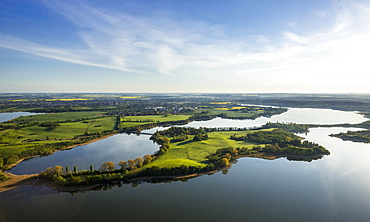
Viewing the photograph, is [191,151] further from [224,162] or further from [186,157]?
[224,162]

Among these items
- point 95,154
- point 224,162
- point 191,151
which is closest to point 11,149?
point 95,154

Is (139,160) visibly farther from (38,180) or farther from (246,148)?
(246,148)

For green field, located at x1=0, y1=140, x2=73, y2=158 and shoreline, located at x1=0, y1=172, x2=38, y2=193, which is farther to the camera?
green field, located at x1=0, y1=140, x2=73, y2=158

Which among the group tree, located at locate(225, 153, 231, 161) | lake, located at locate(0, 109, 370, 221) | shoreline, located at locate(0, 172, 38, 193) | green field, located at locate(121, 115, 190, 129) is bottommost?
lake, located at locate(0, 109, 370, 221)

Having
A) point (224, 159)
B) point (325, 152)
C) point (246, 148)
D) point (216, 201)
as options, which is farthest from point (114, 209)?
point (325, 152)

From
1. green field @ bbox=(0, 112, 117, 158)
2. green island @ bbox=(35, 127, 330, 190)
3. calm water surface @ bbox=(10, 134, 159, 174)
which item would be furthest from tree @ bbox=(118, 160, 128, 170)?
green field @ bbox=(0, 112, 117, 158)

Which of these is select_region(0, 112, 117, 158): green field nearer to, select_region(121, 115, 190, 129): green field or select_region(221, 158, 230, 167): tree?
select_region(121, 115, 190, 129): green field

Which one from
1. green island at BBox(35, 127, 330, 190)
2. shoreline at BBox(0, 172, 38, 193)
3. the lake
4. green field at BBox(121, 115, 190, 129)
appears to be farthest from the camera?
green field at BBox(121, 115, 190, 129)
